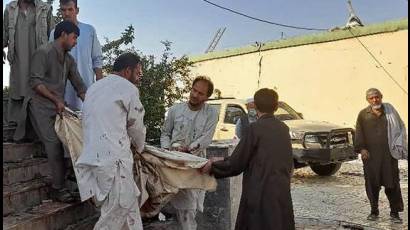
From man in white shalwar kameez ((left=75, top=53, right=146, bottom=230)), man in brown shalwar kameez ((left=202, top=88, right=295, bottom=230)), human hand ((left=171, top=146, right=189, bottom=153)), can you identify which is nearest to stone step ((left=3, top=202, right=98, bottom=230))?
man in white shalwar kameez ((left=75, top=53, right=146, bottom=230))

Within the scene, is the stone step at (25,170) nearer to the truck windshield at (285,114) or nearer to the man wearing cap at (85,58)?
the man wearing cap at (85,58)

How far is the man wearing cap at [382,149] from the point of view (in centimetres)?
651

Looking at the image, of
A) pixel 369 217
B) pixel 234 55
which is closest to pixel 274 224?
pixel 369 217

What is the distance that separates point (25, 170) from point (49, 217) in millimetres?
753

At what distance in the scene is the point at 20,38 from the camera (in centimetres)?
496

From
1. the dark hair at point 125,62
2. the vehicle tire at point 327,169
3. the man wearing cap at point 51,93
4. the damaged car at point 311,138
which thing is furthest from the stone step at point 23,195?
the vehicle tire at point 327,169

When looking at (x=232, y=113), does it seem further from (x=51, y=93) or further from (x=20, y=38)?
(x=51, y=93)

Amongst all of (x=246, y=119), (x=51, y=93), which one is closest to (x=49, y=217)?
(x=51, y=93)

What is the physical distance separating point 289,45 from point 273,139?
13284 millimetres

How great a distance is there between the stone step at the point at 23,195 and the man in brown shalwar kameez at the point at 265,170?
1925mm

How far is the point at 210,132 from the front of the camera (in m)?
4.37

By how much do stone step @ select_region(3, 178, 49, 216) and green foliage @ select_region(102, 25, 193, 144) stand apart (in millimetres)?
3484

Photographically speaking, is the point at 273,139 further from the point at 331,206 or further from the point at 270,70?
the point at 270,70

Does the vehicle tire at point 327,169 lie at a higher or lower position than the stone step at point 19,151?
lower
